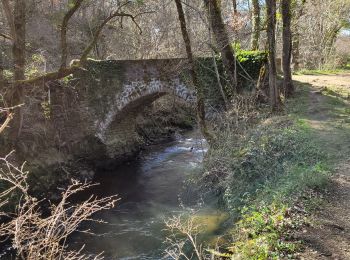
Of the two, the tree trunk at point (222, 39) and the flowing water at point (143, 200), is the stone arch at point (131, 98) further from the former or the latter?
the tree trunk at point (222, 39)

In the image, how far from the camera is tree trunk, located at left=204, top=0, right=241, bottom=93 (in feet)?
40.0

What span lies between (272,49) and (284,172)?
452 centimetres

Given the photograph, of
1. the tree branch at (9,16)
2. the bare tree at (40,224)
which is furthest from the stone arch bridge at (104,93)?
the bare tree at (40,224)

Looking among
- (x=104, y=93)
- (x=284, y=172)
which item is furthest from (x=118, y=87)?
(x=284, y=172)

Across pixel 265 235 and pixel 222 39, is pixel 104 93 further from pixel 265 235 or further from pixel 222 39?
pixel 265 235

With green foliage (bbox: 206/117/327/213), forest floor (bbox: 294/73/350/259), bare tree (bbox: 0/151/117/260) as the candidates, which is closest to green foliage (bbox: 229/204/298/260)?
forest floor (bbox: 294/73/350/259)

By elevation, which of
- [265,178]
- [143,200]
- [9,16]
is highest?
[9,16]

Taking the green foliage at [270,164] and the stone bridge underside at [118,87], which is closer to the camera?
the green foliage at [270,164]

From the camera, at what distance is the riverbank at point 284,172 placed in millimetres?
5105

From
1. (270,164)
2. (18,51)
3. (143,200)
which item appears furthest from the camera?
(143,200)

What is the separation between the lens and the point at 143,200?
417 inches

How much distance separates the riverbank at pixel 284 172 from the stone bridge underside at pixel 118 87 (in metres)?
3.22

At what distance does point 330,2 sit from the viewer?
72.8 feet

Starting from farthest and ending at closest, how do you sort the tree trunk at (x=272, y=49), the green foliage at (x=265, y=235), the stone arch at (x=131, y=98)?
the stone arch at (x=131, y=98) → the tree trunk at (x=272, y=49) → the green foliage at (x=265, y=235)
